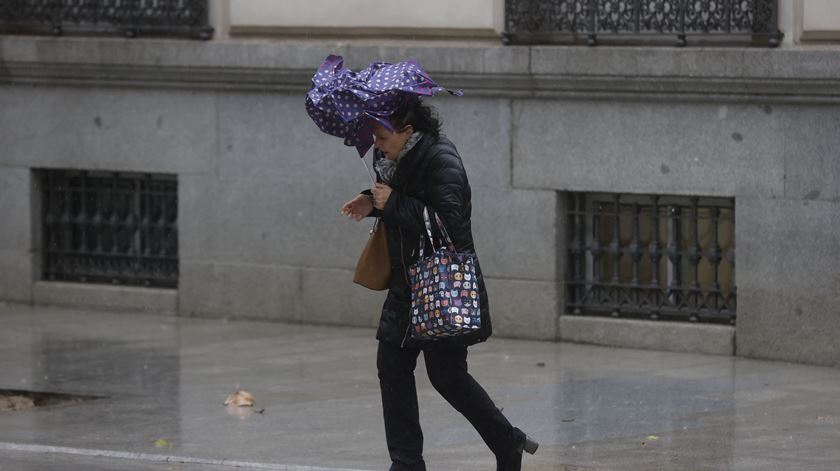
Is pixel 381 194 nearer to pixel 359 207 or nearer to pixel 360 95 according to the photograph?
pixel 359 207

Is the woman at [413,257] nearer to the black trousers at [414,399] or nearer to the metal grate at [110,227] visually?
the black trousers at [414,399]

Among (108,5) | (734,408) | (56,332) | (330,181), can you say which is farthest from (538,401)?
(108,5)

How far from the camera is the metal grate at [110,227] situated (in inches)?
547

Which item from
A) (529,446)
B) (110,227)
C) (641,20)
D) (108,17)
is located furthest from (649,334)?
(108,17)

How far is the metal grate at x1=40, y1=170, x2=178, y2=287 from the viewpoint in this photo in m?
13.9

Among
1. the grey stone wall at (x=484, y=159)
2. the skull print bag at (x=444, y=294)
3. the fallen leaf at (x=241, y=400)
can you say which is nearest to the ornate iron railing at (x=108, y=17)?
the grey stone wall at (x=484, y=159)

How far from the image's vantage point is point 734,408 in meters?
9.91

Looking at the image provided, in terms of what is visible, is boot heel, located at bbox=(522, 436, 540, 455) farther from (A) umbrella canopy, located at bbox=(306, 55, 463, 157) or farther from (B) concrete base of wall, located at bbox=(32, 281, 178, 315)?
(B) concrete base of wall, located at bbox=(32, 281, 178, 315)

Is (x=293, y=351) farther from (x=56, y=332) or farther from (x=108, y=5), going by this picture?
(x=108, y=5)

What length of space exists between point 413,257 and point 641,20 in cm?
479

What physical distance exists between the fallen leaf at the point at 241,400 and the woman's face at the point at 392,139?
10.1 feet

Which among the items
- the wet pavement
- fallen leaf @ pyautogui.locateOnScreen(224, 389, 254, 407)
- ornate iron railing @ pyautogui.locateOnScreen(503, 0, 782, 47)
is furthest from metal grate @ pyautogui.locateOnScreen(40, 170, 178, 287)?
fallen leaf @ pyautogui.locateOnScreen(224, 389, 254, 407)

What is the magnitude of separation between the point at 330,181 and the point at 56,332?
88.4 inches

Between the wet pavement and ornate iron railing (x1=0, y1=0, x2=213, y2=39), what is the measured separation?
2281 millimetres
